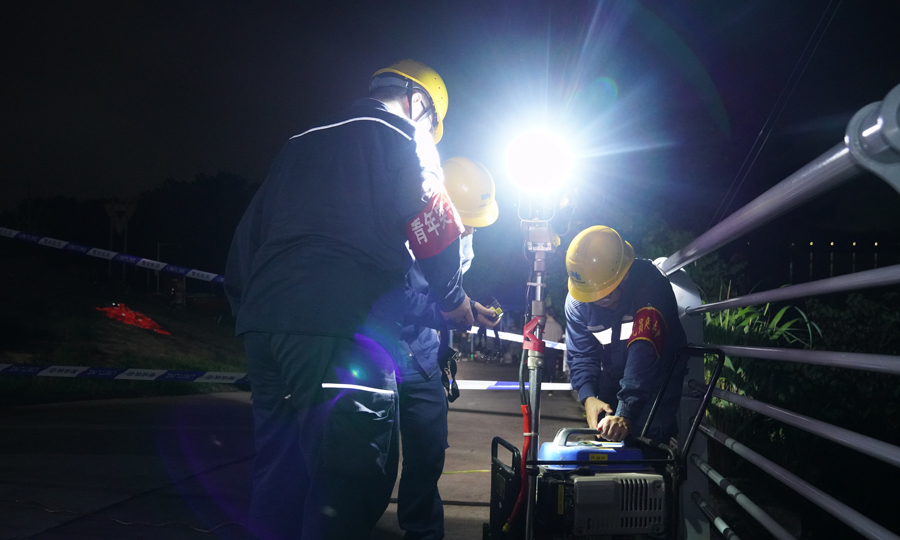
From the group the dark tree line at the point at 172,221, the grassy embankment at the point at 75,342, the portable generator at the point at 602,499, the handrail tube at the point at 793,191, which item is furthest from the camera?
the dark tree line at the point at 172,221

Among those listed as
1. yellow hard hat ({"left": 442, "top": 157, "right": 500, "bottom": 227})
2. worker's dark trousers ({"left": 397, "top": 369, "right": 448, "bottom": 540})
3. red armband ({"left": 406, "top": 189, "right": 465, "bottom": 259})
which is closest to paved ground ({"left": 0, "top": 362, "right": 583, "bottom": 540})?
worker's dark trousers ({"left": 397, "top": 369, "right": 448, "bottom": 540})

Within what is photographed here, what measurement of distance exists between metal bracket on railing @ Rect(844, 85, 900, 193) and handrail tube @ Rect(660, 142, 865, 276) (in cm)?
9

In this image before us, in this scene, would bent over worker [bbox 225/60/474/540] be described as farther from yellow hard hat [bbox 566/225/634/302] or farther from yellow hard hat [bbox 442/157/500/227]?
yellow hard hat [bbox 566/225/634/302]

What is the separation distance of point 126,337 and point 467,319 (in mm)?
10006

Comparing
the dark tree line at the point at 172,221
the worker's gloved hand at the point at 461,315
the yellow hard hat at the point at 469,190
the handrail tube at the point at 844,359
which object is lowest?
the handrail tube at the point at 844,359

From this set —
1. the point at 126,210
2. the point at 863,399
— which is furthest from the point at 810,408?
the point at 126,210

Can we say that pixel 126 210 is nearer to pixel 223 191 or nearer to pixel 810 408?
pixel 810 408

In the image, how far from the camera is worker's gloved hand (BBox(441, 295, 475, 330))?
8.09 ft

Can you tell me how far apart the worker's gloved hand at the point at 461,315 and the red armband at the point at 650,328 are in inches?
34.9

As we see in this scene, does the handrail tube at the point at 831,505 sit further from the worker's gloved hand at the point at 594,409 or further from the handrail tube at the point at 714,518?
the worker's gloved hand at the point at 594,409

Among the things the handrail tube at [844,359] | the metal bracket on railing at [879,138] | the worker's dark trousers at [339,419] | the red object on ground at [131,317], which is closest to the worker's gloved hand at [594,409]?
the handrail tube at [844,359]

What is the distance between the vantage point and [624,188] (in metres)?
12.9

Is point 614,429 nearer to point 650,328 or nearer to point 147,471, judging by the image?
point 650,328

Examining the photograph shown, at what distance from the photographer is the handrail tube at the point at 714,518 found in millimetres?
2195
